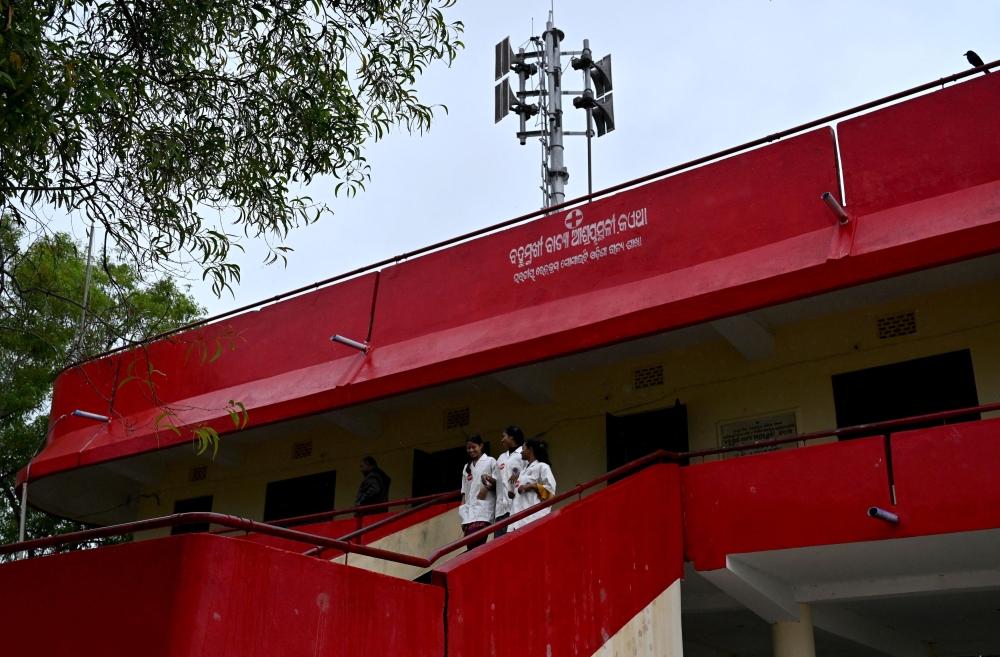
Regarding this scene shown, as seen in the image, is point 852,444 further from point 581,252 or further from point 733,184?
point 581,252

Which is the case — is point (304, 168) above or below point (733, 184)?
below

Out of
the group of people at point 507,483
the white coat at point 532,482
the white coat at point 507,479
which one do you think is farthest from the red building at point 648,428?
the white coat at point 507,479

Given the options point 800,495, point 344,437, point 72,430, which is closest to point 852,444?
point 800,495

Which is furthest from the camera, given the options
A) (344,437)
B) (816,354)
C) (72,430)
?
(72,430)

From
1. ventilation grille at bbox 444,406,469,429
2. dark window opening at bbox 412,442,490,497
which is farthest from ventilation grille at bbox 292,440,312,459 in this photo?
ventilation grille at bbox 444,406,469,429

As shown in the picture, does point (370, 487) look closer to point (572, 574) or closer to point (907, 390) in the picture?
point (572, 574)

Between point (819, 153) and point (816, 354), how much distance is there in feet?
7.56

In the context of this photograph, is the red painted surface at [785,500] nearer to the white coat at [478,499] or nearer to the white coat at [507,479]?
the white coat at [507,479]

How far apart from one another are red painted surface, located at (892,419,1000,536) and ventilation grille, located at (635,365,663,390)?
12.8 ft

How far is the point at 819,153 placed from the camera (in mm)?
10727

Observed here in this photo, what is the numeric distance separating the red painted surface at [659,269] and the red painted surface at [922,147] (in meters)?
0.01

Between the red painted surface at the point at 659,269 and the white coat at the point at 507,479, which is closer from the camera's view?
the white coat at the point at 507,479

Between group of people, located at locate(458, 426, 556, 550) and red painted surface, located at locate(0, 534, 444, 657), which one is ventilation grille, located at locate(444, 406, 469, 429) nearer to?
group of people, located at locate(458, 426, 556, 550)

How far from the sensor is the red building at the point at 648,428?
19.7 ft
